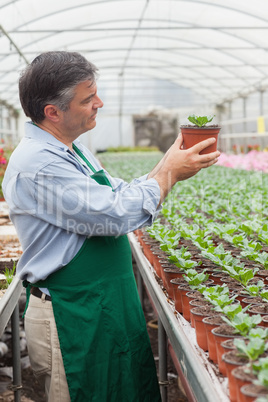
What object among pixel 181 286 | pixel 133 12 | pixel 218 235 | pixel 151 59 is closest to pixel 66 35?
pixel 133 12

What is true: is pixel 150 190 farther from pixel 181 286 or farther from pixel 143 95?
pixel 143 95

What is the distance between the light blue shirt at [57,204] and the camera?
1.55 m

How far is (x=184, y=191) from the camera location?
15.1 ft

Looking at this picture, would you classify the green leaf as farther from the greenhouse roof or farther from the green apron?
the greenhouse roof

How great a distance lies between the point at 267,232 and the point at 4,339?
2548 millimetres

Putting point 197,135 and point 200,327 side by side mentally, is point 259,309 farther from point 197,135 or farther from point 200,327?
point 197,135

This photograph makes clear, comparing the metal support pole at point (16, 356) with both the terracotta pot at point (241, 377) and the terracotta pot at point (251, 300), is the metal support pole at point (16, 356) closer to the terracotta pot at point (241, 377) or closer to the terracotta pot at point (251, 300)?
the terracotta pot at point (251, 300)

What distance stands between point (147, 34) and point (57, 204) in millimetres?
13396

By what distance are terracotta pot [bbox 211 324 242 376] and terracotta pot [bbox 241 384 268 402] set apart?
24 centimetres

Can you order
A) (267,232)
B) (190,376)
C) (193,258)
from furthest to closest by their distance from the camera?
(267,232)
(193,258)
(190,376)

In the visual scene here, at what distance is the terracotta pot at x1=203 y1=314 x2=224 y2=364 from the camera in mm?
1434

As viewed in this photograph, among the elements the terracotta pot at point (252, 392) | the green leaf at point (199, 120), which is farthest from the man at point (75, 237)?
the terracotta pot at point (252, 392)

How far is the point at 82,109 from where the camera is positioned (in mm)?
1647

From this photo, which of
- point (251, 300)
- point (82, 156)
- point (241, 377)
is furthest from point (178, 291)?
point (241, 377)
